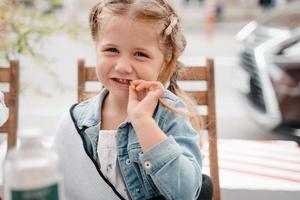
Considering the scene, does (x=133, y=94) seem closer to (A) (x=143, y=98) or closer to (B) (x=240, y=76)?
(A) (x=143, y=98)

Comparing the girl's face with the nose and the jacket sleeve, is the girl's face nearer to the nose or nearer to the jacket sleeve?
the nose

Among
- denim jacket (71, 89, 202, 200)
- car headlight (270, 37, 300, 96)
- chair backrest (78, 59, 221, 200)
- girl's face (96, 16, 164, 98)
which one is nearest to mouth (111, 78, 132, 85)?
girl's face (96, 16, 164, 98)

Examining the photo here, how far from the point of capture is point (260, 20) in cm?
384

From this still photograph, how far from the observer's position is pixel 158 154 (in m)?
0.96

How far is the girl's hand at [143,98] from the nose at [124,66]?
32 mm

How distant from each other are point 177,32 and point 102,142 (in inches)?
13.6

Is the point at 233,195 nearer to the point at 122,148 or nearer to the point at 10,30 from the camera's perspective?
the point at 122,148

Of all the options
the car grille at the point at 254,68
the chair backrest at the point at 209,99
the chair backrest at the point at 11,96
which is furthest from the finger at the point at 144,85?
the car grille at the point at 254,68

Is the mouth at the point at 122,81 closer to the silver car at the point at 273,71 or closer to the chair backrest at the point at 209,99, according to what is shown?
the chair backrest at the point at 209,99

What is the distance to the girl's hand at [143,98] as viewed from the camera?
992mm

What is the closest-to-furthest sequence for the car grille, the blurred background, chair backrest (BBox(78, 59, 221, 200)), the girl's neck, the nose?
the nose
the girl's neck
chair backrest (BBox(78, 59, 221, 200))
the blurred background
the car grille

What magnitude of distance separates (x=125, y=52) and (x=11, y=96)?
30.8 inches

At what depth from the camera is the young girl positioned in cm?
101

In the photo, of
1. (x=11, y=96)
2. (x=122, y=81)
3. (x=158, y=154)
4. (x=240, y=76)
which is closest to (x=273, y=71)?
(x=240, y=76)
